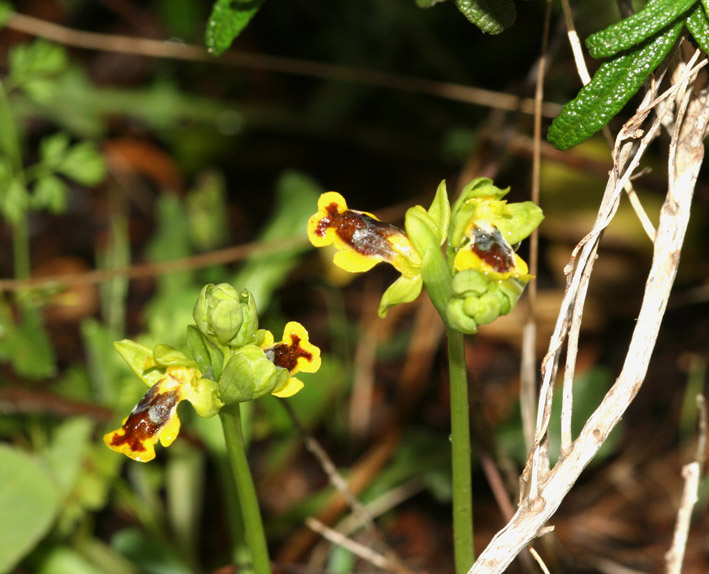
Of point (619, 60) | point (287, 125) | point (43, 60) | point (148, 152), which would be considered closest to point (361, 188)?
point (287, 125)

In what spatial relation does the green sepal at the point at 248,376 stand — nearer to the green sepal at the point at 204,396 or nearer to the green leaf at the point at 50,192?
the green sepal at the point at 204,396

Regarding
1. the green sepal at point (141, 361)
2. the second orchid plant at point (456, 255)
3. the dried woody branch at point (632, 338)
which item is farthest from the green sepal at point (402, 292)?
the green sepal at point (141, 361)

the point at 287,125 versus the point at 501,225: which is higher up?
the point at 287,125

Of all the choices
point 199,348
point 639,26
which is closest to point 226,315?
point 199,348

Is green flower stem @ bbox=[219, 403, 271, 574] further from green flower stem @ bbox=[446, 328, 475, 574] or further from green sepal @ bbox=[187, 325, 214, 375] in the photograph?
green flower stem @ bbox=[446, 328, 475, 574]

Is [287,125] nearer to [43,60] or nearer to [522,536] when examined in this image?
[43,60]

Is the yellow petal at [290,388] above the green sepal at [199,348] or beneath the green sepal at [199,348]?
beneath
